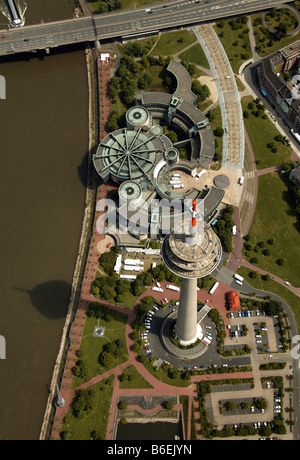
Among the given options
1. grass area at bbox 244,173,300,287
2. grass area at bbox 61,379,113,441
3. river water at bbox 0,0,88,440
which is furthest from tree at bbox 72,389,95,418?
grass area at bbox 244,173,300,287

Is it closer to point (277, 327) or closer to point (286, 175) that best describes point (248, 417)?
point (277, 327)

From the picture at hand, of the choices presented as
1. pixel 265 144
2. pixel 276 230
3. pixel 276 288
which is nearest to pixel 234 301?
pixel 276 288

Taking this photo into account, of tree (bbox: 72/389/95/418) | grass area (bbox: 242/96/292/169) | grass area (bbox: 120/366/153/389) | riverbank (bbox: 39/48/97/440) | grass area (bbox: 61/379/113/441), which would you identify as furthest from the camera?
grass area (bbox: 242/96/292/169)

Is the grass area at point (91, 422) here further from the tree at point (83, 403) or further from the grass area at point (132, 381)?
the grass area at point (132, 381)

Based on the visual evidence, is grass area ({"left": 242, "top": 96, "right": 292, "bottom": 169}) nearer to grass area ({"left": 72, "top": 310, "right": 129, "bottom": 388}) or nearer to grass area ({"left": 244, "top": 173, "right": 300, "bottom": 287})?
grass area ({"left": 244, "top": 173, "right": 300, "bottom": 287})

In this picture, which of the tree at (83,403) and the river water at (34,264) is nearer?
the tree at (83,403)

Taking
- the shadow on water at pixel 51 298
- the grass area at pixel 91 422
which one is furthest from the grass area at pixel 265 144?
the grass area at pixel 91 422
